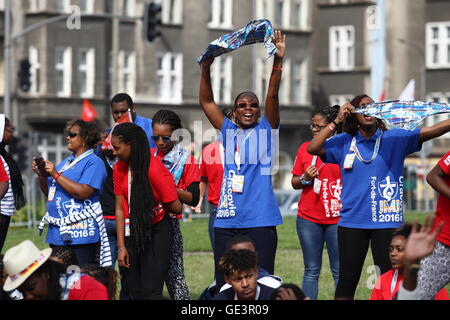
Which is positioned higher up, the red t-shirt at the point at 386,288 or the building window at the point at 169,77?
the building window at the point at 169,77

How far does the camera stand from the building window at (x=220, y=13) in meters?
49.1

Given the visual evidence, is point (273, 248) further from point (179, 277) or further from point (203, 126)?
point (203, 126)

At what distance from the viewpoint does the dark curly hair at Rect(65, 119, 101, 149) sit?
903cm

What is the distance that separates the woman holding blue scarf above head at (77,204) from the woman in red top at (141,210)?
333 millimetres

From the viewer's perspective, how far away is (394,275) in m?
7.49

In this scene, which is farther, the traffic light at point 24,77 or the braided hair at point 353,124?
the traffic light at point 24,77

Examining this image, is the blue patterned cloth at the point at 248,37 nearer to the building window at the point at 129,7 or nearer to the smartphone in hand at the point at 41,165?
the smartphone in hand at the point at 41,165

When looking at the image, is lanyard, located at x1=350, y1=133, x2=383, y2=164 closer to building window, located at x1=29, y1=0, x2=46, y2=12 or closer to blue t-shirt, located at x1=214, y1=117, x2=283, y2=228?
blue t-shirt, located at x1=214, y1=117, x2=283, y2=228

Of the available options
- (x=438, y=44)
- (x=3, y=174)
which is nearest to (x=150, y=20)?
(x=3, y=174)

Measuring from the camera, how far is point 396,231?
7.71 m

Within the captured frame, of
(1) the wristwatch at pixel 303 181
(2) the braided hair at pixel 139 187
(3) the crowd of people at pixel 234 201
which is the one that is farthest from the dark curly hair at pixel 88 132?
(1) the wristwatch at pixel 303 181

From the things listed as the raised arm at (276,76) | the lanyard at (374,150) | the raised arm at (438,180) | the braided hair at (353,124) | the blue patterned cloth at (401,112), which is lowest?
the raised arm at (438,180)
